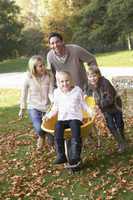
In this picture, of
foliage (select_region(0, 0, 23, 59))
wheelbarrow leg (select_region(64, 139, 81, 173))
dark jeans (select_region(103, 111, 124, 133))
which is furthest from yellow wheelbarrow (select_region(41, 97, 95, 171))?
foliage (select_region(0, 0, 23, 59))

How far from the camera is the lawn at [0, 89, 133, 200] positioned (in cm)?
629

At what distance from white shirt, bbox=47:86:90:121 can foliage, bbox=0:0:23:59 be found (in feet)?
128

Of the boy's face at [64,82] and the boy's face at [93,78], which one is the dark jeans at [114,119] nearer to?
the boy's face at [93,78]

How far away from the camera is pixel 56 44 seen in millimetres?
7309

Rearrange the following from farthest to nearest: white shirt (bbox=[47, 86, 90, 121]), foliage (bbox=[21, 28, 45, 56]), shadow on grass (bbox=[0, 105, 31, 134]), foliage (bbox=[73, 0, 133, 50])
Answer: foliage (bbox=[21, 28, 45, 56])
foliage (bbox=[73, 0, 133, 50])
shadow on grass (bbox=[0, 105, 31, 134])
white shirt (bbox=[47, 86, 90, 121])

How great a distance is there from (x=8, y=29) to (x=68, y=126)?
40.0 meters

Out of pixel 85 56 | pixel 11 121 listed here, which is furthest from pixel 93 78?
pixel 11 121

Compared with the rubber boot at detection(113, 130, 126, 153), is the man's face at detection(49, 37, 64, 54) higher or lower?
Result: higher

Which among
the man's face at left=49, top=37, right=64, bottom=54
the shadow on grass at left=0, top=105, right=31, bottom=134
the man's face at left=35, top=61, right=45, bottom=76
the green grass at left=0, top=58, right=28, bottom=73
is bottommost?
the green grass at left=0, top=58, right=28, bottom=73

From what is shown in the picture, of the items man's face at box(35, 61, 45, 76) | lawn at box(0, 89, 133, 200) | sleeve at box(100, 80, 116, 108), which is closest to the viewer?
lawn at box(0, 89, 133, 200)

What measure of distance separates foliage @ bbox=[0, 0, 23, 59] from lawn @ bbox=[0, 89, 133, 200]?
37.3 metres

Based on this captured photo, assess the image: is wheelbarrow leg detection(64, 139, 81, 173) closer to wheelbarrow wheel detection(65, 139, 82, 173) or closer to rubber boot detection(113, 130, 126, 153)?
wheelbarrow wheel detection(65, 139, 82, 173)

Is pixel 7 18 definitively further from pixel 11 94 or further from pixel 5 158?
pixel 5 158

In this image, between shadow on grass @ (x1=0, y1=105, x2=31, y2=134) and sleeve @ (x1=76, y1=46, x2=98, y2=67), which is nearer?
sleeve @ (x1=76, y1=46, x2=98, y2=67)
